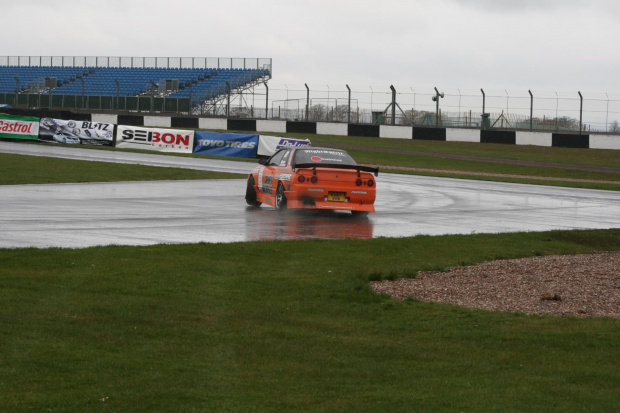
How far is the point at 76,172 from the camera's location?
25.9 m

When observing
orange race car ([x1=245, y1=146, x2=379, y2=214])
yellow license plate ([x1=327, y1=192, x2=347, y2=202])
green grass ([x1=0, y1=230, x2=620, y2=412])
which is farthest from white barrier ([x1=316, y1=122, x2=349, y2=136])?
green grass ([x1=0, y1=230, x2=620, y2=412])

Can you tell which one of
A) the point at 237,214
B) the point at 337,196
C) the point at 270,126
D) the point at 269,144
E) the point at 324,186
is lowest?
the point at 237,214

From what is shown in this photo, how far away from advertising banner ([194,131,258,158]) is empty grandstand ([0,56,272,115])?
927cm

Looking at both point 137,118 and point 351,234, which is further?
point 137,118

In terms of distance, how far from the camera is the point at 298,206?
642 inches

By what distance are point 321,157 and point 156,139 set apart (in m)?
23.3

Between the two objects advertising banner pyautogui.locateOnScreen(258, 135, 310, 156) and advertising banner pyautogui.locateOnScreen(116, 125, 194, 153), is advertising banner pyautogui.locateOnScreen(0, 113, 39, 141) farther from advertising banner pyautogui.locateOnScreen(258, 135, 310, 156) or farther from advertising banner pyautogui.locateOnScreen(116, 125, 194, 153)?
advertising banner pyautogui.locateOnScreen(258, 135, 310, 156)

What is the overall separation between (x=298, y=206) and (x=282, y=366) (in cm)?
A: 1049

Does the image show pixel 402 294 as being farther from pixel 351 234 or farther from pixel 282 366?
pixel 351 234

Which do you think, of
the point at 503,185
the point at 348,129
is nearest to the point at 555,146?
the point at 348,129

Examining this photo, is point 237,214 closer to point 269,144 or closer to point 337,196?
point 337,196

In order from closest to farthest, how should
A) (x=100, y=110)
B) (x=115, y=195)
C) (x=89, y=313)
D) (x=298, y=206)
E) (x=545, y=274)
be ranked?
(x=89, y=313)
(x=545, y=274)
(x=298, y=206)
(x=115, y=195)
(x=100, y=110)

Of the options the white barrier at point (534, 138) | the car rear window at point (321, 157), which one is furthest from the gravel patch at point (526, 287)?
the white barrier at point (534, 138)

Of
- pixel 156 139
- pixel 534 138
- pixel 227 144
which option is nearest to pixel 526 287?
pixel 227 144
